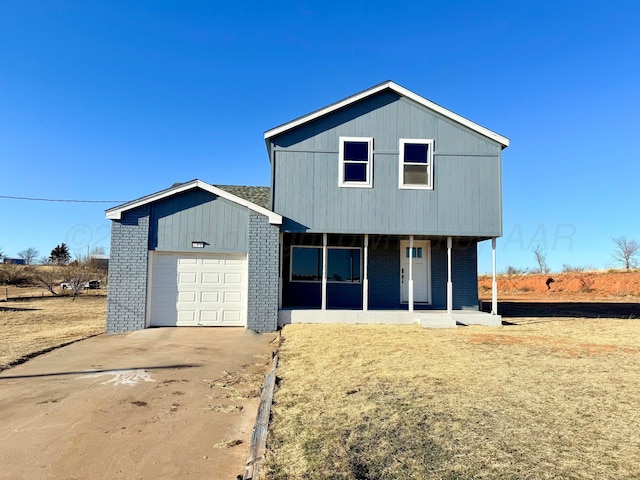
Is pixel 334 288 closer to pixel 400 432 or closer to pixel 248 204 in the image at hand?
pixel 248 204

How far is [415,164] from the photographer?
522 inches

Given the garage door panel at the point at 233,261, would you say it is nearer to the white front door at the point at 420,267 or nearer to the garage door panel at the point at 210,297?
the garage door panel at the point at 210,297

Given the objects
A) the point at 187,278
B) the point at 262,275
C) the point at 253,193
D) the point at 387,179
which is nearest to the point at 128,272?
the point at 187,278

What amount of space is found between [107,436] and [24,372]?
3.85 metres

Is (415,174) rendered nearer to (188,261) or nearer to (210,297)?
(210,297)

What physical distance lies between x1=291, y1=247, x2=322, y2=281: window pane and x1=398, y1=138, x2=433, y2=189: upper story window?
13.7ft

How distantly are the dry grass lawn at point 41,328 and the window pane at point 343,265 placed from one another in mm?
7678

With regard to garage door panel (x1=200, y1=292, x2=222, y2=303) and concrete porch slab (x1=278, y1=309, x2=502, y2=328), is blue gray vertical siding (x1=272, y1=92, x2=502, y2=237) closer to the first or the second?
concrete porch slab (x1=278, y1=309, x2=502, y2=328)

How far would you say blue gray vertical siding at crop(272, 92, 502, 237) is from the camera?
13023 millimetres

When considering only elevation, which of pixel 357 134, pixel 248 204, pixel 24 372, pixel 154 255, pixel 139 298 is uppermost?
pixel 357 134

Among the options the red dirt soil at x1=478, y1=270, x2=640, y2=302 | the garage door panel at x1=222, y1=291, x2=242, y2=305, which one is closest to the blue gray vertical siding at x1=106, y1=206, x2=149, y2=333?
the garage door panel at x1=222, y1=291, x2=242, y2=305

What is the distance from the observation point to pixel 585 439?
3852mm

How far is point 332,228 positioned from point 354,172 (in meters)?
1.96

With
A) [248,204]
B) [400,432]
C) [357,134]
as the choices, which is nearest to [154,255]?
[248,204]
